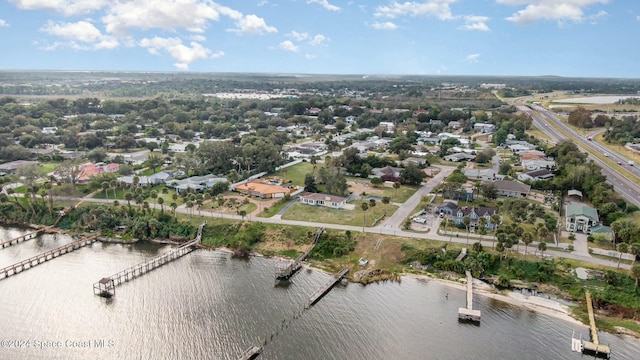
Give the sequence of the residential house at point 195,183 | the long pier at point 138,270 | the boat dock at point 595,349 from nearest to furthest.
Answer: the boat dock at point 595,349 → the long pier at point 138,270 → the residential house at point 195,183

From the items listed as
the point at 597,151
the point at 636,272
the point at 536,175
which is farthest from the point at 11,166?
the point at 597,151

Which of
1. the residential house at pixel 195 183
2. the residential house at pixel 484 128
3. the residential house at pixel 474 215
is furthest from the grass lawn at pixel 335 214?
the residential house at pixel 484 128

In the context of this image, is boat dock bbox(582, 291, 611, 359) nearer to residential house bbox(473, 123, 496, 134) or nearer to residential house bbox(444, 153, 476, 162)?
residential house bbox(444, 153, 476, 162)

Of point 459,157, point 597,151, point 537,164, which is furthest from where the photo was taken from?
point 597,151

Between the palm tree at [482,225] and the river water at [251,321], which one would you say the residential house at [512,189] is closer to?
the palm tree at [482,225]

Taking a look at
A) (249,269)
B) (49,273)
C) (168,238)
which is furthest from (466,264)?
(49,273)

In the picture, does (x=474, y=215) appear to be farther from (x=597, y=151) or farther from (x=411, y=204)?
(x=597, y=151)

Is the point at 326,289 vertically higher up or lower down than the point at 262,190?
lower down
